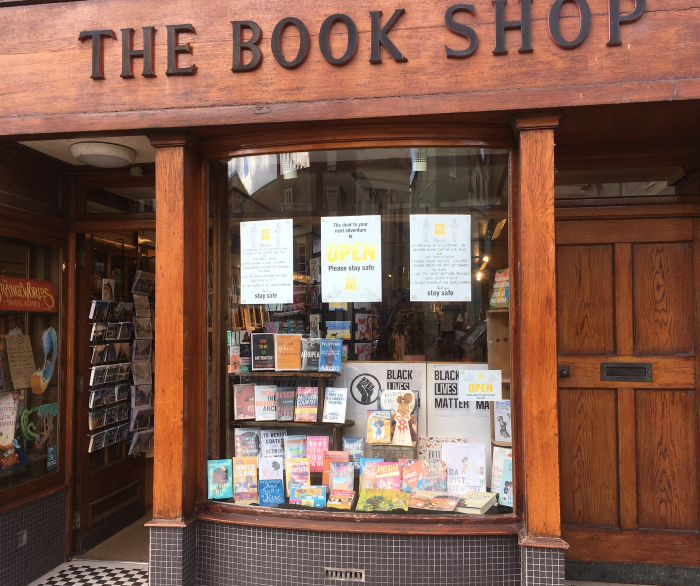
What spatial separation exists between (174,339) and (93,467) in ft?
7.23

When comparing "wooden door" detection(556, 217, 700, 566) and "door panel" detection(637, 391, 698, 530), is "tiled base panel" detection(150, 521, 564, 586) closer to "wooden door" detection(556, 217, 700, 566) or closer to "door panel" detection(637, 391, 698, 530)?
"wooden door" detection(556, 217, 700, 566)

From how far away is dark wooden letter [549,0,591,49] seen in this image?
286 cm

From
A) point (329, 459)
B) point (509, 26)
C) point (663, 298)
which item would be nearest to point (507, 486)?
point (329, 459)

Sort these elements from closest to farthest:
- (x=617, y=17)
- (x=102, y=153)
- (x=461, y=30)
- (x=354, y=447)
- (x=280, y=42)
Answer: (x=617, y=17) → (x=461, y=30) → (x=280, y=42) → (x=354, y=447) → (x=102, y=153)

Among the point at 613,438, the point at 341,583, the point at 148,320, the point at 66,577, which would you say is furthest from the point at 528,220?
the point at 66,577

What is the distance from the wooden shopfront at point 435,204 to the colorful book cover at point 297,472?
21cm

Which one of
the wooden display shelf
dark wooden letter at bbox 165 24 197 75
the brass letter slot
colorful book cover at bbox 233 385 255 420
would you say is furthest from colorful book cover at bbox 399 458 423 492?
dark wooden letter at bbox 165 24 197 75

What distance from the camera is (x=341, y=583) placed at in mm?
3135

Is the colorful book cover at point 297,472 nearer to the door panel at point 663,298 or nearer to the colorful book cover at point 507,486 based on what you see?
the colorful book cover at point 507,486

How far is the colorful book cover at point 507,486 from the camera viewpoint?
320 centimetres

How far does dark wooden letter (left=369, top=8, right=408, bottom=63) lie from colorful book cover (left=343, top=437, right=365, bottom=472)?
2.38 meters

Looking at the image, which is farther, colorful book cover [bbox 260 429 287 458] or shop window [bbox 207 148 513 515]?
colorful book cover [bbox 260 429 287 458]

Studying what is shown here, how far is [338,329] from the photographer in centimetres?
354

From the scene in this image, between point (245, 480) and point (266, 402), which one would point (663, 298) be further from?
point (245, 480)
